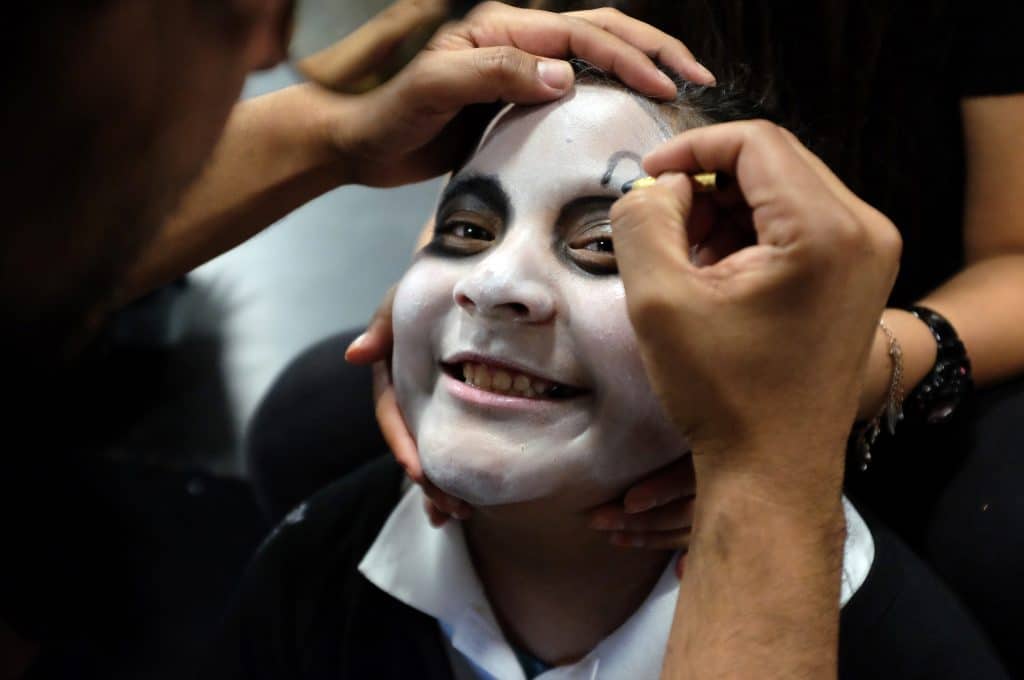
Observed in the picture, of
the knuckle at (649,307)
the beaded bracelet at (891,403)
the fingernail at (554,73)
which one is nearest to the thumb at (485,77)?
the fingernail at (554,73)

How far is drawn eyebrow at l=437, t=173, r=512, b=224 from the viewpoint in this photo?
0.72m

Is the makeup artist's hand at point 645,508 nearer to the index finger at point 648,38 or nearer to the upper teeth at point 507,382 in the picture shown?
the upper teeth at point 507,382

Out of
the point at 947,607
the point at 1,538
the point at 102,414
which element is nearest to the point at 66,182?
the point at 947,607

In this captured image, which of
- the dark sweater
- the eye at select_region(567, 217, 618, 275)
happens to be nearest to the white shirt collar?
the dark sweater

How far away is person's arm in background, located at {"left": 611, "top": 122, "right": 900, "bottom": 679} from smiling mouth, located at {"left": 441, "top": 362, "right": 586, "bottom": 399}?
0.13 meters

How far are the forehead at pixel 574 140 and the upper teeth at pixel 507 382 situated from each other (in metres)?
0.13

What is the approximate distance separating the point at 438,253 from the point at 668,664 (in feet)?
1.05

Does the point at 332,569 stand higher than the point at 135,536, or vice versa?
the point at 332,569

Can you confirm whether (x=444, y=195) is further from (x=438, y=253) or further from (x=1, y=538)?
(x=1, y=538)

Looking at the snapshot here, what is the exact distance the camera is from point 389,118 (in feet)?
2.48

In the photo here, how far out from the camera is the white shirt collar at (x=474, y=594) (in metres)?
0.74

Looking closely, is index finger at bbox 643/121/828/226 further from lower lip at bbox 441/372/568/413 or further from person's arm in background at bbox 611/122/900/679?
lower lip at bbox 441/372/568/413

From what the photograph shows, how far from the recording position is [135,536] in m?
1.30

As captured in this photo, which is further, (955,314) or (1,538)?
(1,538)
